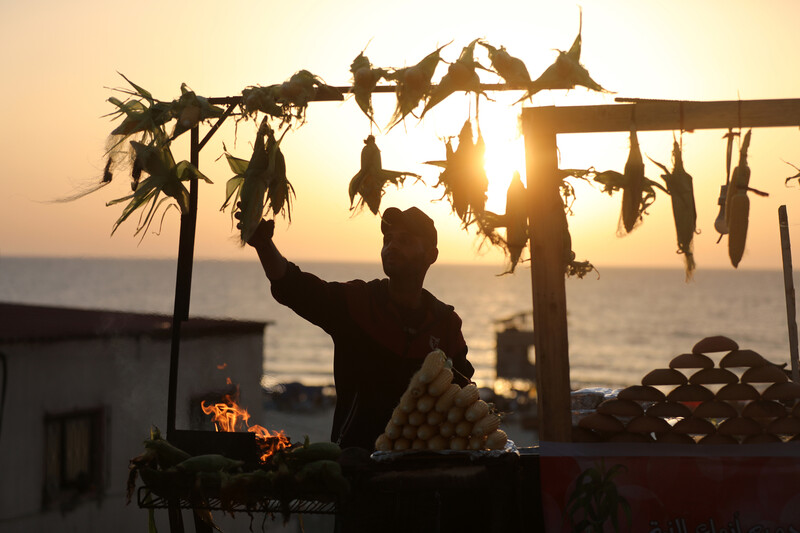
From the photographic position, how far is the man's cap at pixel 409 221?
6004 mm

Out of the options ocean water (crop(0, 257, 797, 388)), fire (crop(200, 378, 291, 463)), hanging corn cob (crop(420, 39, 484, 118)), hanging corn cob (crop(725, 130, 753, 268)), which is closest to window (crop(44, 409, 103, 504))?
fire (crop(200, 378, 291, 463))

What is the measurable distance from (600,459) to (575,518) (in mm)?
354

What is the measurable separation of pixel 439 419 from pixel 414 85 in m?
2.03

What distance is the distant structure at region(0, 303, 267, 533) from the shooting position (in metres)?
15.9

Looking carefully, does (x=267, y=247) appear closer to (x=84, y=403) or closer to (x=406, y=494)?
(x=406, y=494)

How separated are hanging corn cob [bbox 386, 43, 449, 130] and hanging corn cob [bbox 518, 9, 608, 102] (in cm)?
59

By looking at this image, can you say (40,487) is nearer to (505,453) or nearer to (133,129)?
(133,129)

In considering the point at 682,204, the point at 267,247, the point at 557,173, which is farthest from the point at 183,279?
the point at 682,204

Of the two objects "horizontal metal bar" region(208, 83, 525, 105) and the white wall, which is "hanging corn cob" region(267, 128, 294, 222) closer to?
"horizontal metal bar" region(208, 83, 525, 105)

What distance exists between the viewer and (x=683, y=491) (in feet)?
16.1

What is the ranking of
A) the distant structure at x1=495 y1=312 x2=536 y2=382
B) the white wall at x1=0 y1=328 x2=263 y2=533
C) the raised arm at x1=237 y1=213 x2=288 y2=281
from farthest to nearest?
1. the distant structure at x1=495 y1=312 x2=536 y2=382
2. the white wall at x1=0 y1=328 x2=263 y2=533
3. the raised arm at x1=237 y1=213 x2=288 y2=281

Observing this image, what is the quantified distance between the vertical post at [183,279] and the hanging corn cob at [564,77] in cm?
211

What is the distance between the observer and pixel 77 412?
16891mm

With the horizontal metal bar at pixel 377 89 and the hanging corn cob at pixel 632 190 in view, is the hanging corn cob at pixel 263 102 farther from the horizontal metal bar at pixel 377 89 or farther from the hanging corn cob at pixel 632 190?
the hanging corn cob at pixel 632 190
